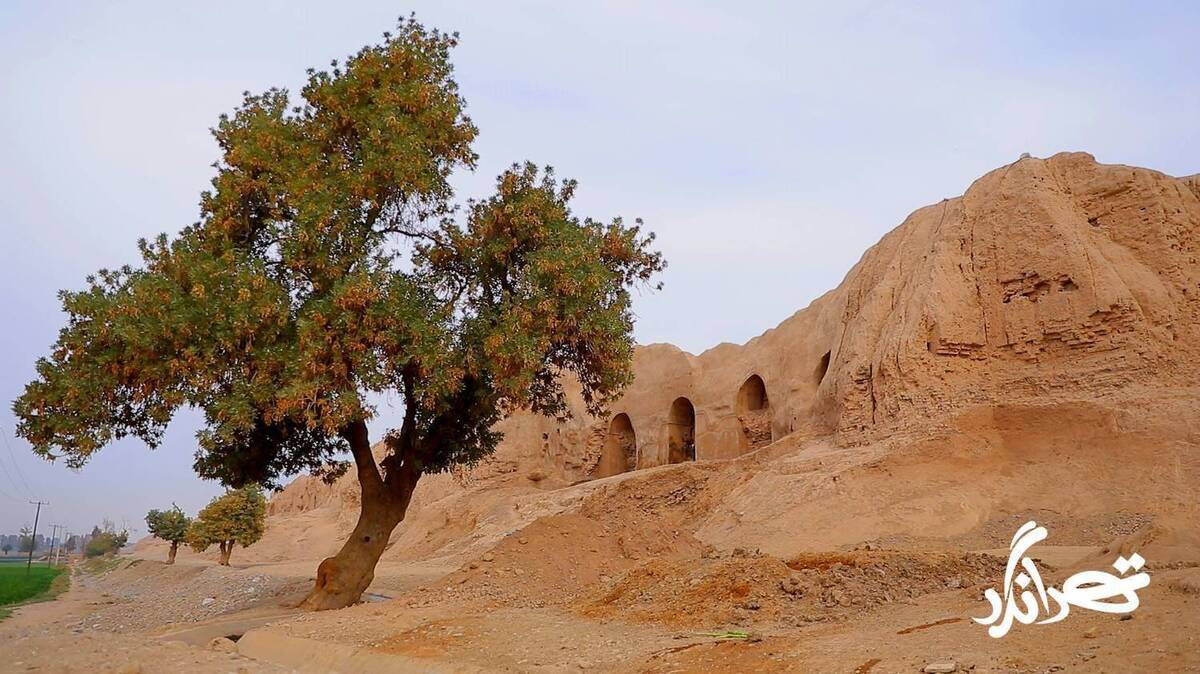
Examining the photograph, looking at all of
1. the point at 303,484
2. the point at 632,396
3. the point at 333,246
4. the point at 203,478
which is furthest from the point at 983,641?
the point at 303,484

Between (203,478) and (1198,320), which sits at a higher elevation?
(1198,320)

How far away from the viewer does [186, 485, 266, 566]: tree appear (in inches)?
1367

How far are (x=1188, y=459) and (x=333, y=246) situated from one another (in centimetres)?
1426

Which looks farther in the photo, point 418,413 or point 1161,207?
point 1161,207

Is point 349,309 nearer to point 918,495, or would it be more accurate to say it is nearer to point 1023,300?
point 918,495

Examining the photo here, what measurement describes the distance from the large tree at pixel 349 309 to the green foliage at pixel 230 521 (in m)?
23.0

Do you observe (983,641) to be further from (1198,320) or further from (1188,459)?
(1198,320)

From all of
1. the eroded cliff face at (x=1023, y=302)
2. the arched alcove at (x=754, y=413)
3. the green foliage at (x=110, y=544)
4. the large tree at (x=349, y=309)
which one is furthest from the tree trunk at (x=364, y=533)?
the green foliage at (x=110, y=544)

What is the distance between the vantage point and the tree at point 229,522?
34719 mm

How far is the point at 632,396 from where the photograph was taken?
118 feet

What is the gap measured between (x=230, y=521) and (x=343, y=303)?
89.0ft

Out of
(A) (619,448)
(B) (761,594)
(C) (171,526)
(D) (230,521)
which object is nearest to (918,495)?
(B) (761,594)

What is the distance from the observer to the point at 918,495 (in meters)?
15.9

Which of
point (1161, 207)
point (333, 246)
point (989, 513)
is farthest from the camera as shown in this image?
point (1161, 207)
